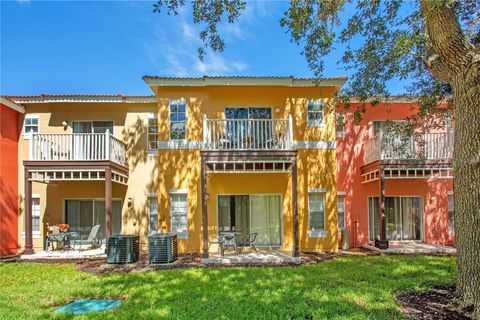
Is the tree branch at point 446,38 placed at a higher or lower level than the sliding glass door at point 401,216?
higher

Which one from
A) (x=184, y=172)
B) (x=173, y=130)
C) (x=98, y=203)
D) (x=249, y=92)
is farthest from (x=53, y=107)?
(x=249, y=92)

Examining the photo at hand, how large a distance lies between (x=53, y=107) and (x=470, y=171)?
1512 centimetres

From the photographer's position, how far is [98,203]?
14672 millimetres

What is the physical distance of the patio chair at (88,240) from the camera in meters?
13.4

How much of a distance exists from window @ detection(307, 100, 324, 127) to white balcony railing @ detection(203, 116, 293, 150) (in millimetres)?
1149

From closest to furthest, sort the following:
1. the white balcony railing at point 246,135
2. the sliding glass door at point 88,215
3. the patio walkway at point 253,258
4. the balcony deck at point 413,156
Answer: the patio walkway at point 253,258 → the white balcony railing at point 246,135 → the balcony deck at point 413,156 → the sliding glass door at point 88,215

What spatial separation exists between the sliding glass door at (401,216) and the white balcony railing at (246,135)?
18.6ft

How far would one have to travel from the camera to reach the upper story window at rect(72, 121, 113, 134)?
14719mm

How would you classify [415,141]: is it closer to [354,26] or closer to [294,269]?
[354,26]

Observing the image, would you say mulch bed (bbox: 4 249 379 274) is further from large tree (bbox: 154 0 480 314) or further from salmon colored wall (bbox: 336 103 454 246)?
large tree (bbox: 154 0 480 314)

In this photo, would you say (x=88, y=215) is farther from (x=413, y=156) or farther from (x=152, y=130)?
(x=413, y=156)

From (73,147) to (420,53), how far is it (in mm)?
12192

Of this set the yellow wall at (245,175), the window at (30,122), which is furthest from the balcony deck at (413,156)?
the window at (30,122)

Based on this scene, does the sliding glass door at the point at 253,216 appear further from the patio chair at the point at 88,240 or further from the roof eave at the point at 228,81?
the patio chair at the point at 88,240
